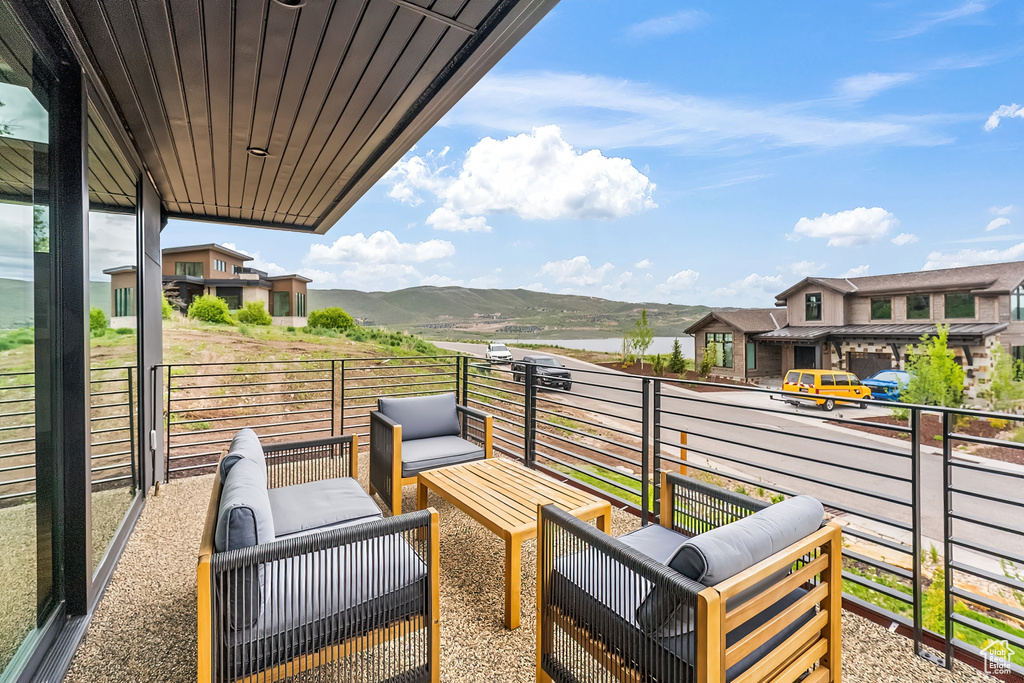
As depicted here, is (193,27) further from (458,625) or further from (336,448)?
(458,625)

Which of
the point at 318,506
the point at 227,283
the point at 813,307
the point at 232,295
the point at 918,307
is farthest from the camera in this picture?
the point at 232,295

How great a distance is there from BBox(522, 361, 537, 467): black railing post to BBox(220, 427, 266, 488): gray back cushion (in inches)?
86.9

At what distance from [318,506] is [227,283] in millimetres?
21121

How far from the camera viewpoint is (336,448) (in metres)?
3.02

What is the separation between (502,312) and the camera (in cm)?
3300

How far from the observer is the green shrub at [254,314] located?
18239mm

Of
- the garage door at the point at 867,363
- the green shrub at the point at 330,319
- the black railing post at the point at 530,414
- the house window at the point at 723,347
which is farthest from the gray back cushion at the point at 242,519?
the house window at the point at 723,347

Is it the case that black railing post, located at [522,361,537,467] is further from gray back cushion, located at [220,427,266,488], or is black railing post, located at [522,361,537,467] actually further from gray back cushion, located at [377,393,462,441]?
gray back cushion, located at [220,427,266,488]

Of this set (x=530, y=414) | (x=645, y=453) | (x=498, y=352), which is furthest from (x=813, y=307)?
(x=645, y=453)

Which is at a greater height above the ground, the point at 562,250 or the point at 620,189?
the point at 620,189

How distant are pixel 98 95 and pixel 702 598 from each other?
3187 mm

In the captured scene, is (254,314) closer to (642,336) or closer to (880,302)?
(642,336)

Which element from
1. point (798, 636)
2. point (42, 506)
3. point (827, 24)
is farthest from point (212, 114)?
point (827, 24)

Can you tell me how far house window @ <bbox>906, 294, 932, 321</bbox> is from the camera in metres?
16.0
